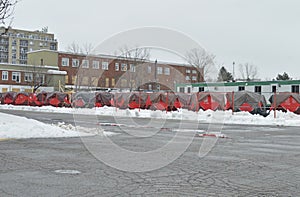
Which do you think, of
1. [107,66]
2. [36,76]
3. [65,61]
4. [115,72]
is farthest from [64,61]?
[107,66]

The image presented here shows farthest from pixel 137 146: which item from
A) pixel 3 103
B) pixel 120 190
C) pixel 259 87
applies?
pixel 3 103

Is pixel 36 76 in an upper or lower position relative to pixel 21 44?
lower

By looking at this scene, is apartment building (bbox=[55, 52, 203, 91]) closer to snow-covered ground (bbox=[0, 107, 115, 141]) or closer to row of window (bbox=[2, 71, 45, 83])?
snow-covered ground (bbox=[0, 107, 115, 141])

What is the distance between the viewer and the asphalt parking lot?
21.1ft

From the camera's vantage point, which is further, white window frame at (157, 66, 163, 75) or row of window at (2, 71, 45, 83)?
row of window at (2, 71, 45, 83)

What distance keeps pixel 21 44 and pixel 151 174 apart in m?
148

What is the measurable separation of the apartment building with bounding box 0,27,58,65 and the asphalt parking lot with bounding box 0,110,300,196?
13943 cm

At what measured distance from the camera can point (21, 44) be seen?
148 metres

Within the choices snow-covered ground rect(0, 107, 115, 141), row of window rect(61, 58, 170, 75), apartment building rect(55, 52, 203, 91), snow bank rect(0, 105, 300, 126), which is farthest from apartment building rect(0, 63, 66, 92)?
snow-covered ground rect(0, 107, 115, 141)

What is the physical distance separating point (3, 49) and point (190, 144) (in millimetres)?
144143

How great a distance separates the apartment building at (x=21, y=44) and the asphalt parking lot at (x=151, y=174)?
457ft

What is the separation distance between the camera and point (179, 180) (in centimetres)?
733

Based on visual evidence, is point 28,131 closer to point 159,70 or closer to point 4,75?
point 159,70

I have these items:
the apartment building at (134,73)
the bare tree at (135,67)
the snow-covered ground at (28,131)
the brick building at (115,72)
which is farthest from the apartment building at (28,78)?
the snow-covered ground at (28,131)
